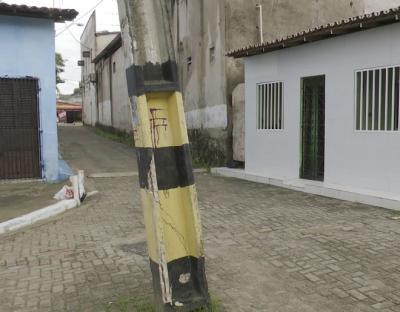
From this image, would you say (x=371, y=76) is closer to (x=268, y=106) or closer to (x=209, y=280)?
(x=268, y=106)

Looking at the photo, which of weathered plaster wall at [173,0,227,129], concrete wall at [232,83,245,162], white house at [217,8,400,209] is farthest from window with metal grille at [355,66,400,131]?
weathered plaster wall at [173,0,227,129]

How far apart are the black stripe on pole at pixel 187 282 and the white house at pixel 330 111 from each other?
192 inches

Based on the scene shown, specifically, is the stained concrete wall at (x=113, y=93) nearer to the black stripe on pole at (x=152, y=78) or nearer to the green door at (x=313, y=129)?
the green door at (x=313, y=129)

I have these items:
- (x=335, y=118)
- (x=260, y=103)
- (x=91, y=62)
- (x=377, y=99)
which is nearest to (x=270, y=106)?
(x=260, y=103)

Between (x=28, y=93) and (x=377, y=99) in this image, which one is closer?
(x=377, y=99)

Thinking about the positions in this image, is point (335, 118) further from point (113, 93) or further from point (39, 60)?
point (113, 93)

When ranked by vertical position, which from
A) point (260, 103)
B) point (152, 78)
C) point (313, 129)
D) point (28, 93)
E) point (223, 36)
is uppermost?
point (223, 36)

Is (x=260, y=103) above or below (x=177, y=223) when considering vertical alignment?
above

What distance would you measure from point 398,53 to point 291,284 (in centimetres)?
490

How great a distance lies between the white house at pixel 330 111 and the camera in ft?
25.1

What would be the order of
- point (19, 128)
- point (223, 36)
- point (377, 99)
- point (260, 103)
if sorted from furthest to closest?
point (223, 36), point (260, 103), point (19, 128), point (377, 99)

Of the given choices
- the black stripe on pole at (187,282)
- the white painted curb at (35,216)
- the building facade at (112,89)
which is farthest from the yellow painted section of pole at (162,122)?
the building facade at (112,89)

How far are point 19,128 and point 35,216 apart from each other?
3.81 meters

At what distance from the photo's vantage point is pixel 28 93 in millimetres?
10039
